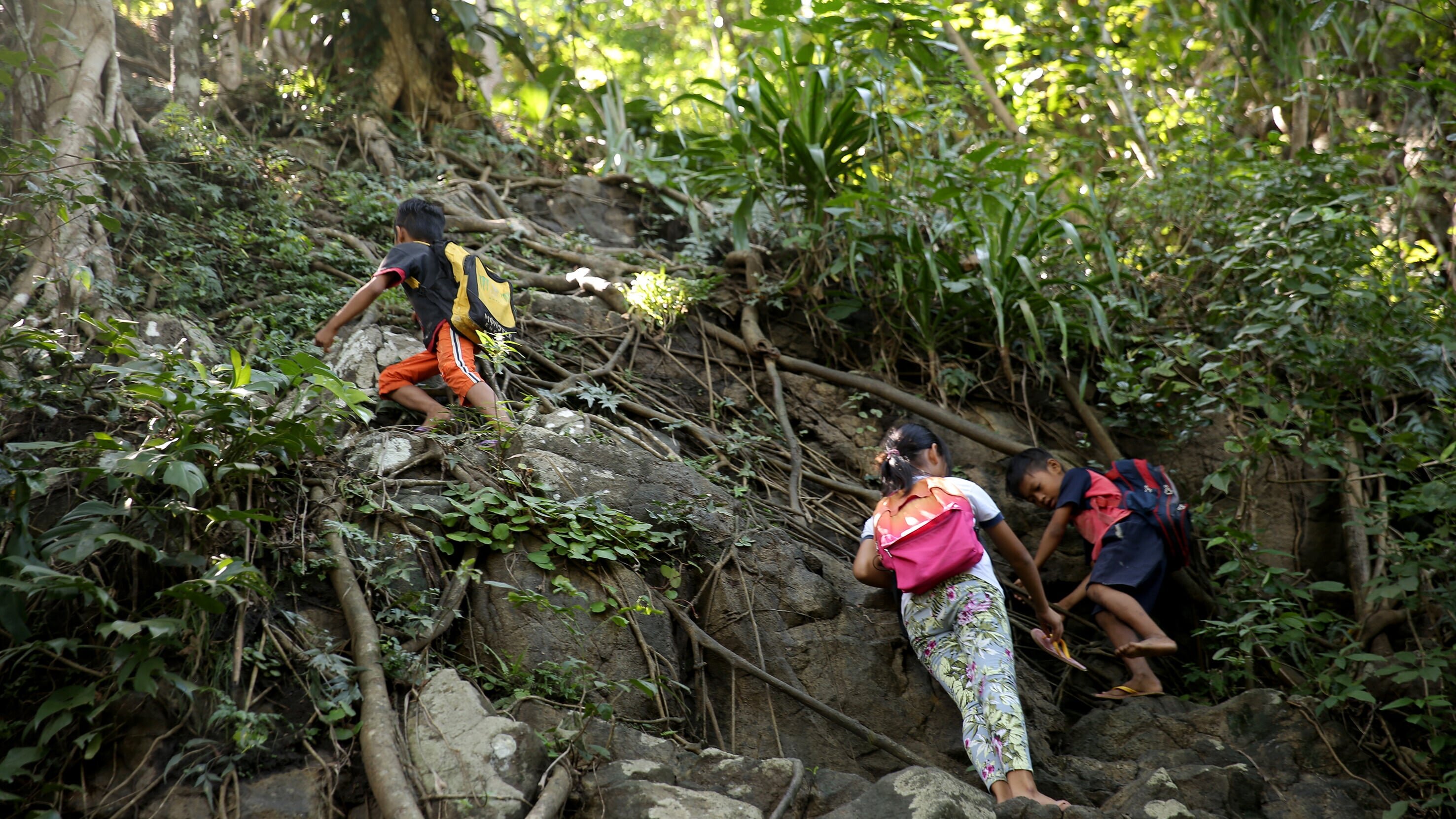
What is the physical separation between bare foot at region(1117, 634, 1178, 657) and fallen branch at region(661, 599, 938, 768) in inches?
43.2

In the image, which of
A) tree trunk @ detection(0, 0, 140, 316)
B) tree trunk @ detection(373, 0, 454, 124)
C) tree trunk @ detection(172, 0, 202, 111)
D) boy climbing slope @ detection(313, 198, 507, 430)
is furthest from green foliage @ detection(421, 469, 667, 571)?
tree trunk @ detection(373, 0, 454, 124)

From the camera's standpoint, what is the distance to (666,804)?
7.54 feet

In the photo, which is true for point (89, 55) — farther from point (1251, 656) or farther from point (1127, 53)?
point (1127, 53)

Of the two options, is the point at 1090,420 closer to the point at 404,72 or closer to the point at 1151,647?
the point at 1151,647

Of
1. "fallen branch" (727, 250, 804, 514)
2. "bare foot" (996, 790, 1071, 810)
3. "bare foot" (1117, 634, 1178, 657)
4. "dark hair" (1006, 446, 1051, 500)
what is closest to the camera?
"bare foot" (996, 790, 1071, 810)

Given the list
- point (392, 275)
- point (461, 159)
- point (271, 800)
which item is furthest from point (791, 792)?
point (461, 159)

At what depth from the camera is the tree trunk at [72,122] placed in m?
3.57

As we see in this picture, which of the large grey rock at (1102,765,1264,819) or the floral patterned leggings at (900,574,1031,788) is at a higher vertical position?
the floral patterned leggings at (900,574,1031,788)

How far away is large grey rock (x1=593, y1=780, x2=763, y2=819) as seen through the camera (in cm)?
228

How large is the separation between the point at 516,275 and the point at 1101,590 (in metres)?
3.40

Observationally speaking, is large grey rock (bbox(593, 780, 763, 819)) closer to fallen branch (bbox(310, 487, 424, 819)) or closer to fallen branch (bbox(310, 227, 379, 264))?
fallen branch (bbox(310, 487, 424, 819))

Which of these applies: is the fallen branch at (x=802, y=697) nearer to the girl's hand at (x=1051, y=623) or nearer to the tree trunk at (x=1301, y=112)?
the girl's hand at (x=1051, y=623)

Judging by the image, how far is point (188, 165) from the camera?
5.15 meters

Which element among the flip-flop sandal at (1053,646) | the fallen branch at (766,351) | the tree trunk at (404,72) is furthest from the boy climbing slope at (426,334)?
the tree trunk at (404,72)
